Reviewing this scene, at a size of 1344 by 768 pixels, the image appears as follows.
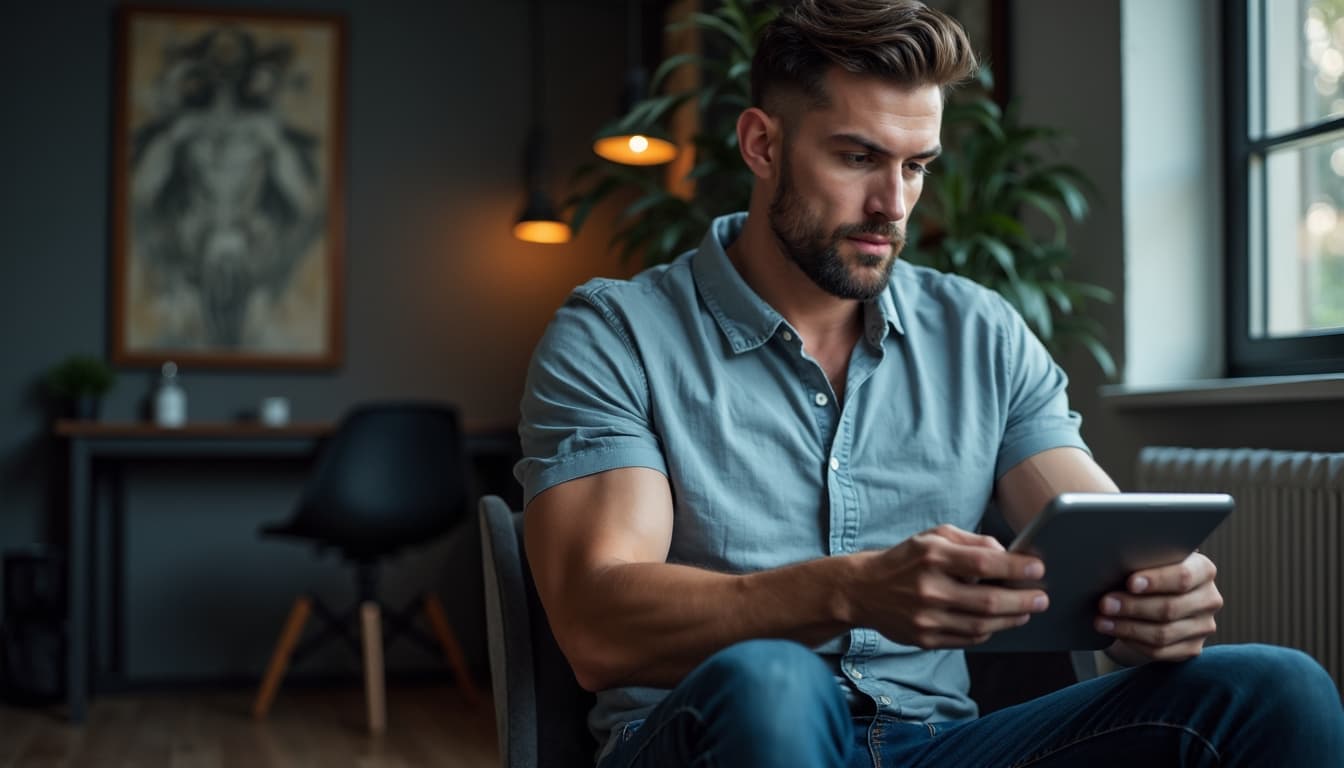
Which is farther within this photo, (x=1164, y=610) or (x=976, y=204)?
(x=976, y=204)

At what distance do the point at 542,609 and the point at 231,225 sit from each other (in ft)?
11.8

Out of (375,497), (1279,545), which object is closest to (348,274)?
(375,497)

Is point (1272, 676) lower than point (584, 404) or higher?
lower

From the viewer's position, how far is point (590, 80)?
4.88 meters

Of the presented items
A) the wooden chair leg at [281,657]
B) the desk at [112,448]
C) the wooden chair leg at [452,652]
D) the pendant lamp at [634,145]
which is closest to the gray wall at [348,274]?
the desk at [112,448]

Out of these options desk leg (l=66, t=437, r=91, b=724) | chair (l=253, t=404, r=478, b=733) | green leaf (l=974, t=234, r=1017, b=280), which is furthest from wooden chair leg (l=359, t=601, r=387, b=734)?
green leaf (l=974, t=234, r=1017, b=280)

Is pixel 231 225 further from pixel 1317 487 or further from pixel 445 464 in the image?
pixel 1317 487

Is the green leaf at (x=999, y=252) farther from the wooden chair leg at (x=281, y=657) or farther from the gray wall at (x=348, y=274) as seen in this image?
the gray wall at (x=348, y=274)

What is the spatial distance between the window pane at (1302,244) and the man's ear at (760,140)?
1.27m

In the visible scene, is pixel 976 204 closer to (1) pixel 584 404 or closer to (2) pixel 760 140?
(2) pixel 760 140

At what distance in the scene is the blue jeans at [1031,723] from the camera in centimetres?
96

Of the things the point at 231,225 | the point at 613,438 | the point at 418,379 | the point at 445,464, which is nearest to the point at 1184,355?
the point at 613,438

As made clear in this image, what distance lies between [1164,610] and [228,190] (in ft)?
Result: 13.4

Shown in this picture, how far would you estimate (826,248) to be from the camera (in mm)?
1433
